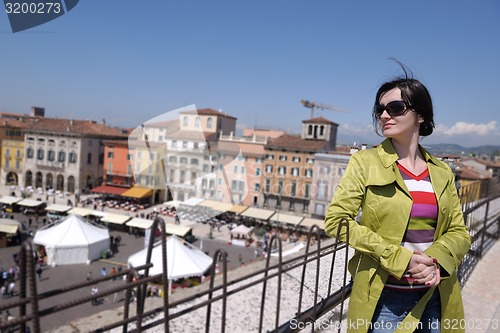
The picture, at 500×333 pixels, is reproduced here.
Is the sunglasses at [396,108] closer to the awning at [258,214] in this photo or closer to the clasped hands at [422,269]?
the clasped hands at [422,269]

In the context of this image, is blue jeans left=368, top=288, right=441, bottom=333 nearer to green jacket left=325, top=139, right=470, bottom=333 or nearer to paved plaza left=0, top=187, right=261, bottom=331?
green jacket left=325, top=139, right=470, bottom=333

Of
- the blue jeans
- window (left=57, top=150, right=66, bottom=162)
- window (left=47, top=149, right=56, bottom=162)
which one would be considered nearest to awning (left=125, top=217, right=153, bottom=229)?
window (left=57, top=150, right=66, bottom=162)

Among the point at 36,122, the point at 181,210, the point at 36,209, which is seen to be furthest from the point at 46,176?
the point at 181,210

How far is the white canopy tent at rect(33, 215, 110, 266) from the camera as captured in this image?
21203 millimetres

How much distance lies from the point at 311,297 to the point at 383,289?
180 centimetres

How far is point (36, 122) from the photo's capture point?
51.2 meters

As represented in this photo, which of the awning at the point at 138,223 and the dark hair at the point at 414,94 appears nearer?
the dark hair at the point at 414,94

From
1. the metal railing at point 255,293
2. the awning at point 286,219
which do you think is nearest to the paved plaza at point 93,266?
the awning at point 286,219

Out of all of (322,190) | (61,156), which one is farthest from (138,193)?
(322,190)

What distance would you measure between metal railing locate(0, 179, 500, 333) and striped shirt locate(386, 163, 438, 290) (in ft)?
1.82

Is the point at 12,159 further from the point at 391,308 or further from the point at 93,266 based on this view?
the point at 391,308

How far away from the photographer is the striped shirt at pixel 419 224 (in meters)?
2.30

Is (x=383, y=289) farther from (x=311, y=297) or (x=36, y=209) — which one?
(x=36, y=209)

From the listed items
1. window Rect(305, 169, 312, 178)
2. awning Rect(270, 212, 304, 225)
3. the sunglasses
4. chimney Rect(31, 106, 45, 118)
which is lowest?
awning Rect(270, 212, 304, 225)
